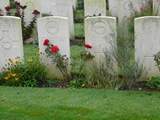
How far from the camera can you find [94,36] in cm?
842

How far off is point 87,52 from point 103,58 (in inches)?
10.7

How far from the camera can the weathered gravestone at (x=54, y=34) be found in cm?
849

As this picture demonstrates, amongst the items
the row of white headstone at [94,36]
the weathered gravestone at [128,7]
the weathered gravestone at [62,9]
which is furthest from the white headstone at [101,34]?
the weathered gravestone at [128,7]

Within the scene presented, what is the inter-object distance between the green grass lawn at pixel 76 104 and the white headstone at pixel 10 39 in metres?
0.89

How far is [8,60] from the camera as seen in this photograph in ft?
28.5

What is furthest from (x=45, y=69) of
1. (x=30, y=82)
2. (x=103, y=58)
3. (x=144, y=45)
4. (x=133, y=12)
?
(x=133, y=12)

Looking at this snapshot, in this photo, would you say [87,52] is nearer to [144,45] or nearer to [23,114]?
[144,45]

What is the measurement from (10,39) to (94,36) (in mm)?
1374

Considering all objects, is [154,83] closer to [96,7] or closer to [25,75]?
[25,75]

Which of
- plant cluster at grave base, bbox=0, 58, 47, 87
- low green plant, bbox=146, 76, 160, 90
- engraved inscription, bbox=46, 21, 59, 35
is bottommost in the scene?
low green plant, bbox=146, 76, 160, 90

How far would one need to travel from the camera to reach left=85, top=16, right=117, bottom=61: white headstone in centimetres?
828

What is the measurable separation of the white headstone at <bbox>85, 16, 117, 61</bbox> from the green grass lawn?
0.93 metres

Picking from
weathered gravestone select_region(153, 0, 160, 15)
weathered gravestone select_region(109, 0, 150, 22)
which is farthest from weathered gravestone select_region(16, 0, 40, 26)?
weathered gravestone select_region(153, 0, 160, 15)

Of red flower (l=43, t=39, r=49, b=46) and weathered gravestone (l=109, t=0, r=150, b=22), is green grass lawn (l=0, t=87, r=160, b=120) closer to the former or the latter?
red flower (l=43, t=39, r=49, b=46)
